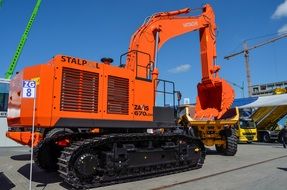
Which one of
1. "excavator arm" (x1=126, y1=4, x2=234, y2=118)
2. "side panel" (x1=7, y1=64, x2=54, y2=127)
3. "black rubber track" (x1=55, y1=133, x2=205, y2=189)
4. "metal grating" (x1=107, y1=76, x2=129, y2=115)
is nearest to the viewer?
"black rubber track" (x1=55, y1=133, x2=205, y2=189)

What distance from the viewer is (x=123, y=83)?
1018 centimetres

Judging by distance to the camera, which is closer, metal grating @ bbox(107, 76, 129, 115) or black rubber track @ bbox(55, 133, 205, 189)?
black rubber track @ bbox(55, 133, 205, 189)

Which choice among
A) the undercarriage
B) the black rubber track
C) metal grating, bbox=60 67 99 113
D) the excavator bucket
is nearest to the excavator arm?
the excavator bucket

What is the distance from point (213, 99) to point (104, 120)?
7450 mm

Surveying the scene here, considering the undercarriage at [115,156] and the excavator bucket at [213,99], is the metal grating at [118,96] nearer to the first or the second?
the undercarriage at [115,156]

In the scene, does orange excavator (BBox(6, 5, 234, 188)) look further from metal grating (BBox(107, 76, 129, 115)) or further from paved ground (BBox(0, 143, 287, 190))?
paved ground (BBox(0, 143, 287, 190))

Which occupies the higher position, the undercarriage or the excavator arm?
the excavator arm

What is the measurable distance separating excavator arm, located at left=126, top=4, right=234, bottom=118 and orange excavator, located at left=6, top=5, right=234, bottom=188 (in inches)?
2.1

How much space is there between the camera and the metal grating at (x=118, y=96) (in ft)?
32.1

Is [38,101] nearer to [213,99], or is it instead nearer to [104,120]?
[104,120]

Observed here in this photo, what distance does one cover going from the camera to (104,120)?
9.48 m

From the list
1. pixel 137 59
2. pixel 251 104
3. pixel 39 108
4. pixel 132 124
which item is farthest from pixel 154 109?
pixel 251 104

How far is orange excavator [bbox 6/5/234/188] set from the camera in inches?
341

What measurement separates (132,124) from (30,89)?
3229 mm
